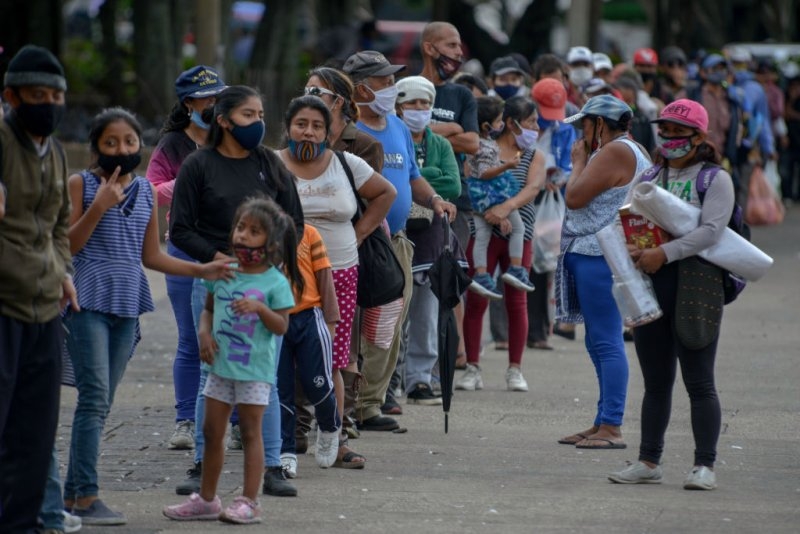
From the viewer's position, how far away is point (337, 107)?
8.09 m

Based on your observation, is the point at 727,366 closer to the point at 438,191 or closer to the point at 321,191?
the point at 438,191

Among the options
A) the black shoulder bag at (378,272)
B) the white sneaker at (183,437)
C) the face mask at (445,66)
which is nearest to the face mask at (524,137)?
the face mask at (445,66)

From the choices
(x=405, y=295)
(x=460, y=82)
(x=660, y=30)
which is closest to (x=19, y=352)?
(x=405, y=295)

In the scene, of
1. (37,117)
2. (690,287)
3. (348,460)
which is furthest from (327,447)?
(37,117)

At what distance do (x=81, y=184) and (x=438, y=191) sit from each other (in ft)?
11.0

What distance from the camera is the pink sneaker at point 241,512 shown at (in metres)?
6.44

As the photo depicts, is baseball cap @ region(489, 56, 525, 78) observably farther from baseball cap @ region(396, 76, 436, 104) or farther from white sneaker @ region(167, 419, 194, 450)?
white sneaker @ region(167, 419, 194, 450)

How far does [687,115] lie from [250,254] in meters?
2.11


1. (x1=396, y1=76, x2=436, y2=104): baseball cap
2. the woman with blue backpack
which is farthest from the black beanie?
(x1=396, y1=76, x2=436, y2=104): baseball cap

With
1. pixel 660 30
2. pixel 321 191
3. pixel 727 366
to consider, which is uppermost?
pixel 660 30

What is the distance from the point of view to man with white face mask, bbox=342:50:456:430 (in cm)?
859

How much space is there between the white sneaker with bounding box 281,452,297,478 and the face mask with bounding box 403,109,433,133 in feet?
8.40

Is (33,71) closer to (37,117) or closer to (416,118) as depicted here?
(37,117)

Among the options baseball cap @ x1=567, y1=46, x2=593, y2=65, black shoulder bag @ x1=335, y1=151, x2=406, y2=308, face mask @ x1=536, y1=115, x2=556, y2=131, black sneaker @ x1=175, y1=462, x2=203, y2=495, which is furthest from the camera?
baseball cap @ x1=567, y1=46, x2=593, y2=65
